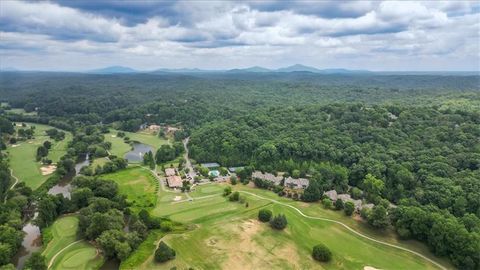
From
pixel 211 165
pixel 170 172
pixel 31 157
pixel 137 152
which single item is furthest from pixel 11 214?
pixel 137 152

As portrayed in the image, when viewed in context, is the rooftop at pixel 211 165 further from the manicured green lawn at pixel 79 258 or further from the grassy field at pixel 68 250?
the manicured green lawn at pixel 79 258

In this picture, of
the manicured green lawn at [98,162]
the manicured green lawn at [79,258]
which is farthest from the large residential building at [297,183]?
the manicured green lawn at [98,162]

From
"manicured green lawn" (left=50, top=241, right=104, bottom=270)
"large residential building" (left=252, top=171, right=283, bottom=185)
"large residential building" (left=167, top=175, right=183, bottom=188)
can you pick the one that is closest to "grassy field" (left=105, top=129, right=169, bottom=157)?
"large residential building" (left=167, top=175, right=183, bottom=188)

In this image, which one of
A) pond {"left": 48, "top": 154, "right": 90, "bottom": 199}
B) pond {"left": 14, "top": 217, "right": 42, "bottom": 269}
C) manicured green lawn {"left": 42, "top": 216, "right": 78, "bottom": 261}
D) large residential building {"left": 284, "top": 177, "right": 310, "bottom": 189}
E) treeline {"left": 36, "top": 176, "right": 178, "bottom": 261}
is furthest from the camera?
pond {"left": 48, "top": 154, "right": 90, "bottom": 199}

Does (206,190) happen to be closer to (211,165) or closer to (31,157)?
(211,165)

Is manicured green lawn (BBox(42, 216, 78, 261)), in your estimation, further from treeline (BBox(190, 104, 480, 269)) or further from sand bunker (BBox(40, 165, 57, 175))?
treeline (BBox(190, 104, 480, 269))

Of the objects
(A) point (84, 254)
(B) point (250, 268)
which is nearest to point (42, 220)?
(A) point (84, 254)
